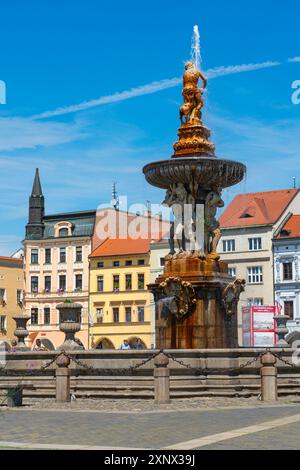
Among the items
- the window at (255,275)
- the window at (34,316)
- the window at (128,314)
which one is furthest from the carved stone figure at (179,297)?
the window at (34,316)

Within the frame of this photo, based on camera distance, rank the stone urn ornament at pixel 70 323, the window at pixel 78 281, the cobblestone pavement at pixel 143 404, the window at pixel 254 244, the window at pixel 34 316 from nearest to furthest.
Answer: the cobblestone pavement at pixel 143 404 < the stone urn ornament at pixel 70 323 < the window at pixel 254 244 < the window at pixel 78 281 < the window at pixel 34 316

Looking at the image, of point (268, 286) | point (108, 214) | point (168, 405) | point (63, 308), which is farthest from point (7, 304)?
point (168, 405)

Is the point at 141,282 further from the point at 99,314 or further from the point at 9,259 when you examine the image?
the point at 9,259

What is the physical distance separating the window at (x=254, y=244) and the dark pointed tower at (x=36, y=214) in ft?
73.4

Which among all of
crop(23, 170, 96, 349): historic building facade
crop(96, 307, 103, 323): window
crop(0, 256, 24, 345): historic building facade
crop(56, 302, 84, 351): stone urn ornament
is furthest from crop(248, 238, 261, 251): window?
crop(56, 302, 84, 351): stone urn ornament

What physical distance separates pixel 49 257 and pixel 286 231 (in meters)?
24.0

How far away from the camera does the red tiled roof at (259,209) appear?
232ft

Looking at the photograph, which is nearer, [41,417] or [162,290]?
[41,417]

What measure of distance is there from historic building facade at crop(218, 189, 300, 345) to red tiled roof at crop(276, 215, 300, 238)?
56 centimetres

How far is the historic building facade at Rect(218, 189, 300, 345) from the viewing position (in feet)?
226

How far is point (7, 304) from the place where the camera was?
84062mm

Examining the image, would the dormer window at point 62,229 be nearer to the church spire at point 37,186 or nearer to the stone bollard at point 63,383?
the church spire at point 37,186

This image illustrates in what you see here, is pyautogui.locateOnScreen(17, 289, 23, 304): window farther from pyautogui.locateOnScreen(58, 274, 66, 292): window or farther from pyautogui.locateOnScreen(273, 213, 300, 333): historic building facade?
pyautogui.locateOnScreen(273, 213, 300, 333): historic building facade

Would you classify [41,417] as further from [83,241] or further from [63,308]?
[83,241]
